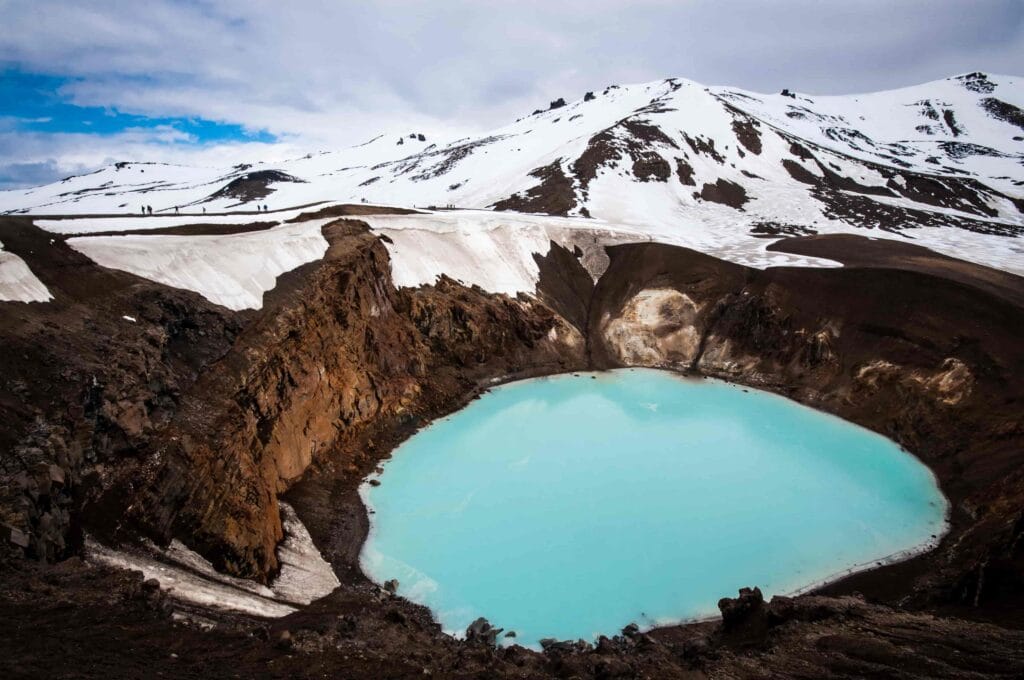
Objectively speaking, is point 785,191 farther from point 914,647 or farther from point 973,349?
point 914,647

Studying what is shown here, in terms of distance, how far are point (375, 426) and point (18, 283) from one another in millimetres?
15192

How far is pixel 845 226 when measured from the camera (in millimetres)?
60469

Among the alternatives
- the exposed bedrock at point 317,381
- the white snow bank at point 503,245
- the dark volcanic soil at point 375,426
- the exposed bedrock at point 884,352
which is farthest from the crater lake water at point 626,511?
the white snow bank at point 503,245

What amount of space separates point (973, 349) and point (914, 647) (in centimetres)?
2587

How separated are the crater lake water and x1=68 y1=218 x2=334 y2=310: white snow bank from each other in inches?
424

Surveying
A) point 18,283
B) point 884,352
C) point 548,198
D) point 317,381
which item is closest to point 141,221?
point 18,283

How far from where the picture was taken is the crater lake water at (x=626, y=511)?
58.9 ft

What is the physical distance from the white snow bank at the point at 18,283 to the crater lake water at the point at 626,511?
13.5 metres

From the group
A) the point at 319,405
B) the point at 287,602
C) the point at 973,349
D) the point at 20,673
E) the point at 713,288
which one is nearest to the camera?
the point at 20,673

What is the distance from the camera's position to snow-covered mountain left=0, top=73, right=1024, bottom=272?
64.9m

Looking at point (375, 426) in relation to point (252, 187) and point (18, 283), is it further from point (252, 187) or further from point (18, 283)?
point (252, 187)

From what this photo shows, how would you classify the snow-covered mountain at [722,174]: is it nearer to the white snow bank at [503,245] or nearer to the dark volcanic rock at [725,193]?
the dark volcanic rock at [725,193]

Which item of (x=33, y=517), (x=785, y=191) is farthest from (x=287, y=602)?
(x=785, y=191)

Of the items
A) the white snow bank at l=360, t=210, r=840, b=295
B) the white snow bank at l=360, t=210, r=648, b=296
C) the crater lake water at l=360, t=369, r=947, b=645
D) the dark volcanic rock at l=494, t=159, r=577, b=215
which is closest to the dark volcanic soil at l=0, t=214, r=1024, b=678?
the crater lake water at l=360, t=369, r=947, b=645
